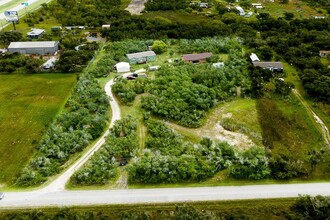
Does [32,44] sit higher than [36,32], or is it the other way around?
[32,44]

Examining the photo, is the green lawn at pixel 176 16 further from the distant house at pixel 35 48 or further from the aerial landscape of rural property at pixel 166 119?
→ the distant house at pixel 35 48

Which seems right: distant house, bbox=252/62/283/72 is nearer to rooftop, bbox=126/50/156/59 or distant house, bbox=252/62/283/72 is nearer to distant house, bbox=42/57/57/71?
rooftop, bbox=126/50/156/59

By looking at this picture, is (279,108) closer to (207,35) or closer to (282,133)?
(282,133)

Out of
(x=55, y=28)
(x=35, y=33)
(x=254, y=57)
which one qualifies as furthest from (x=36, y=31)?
(x=254, y=57)

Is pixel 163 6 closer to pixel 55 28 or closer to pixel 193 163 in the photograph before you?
pixel 55 28

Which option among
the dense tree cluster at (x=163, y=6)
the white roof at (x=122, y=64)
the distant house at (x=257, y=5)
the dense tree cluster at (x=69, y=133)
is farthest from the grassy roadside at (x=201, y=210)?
the distant house at (x=257, y=5)

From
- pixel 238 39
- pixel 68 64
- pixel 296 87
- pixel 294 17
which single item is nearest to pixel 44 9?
pixel 68 64
